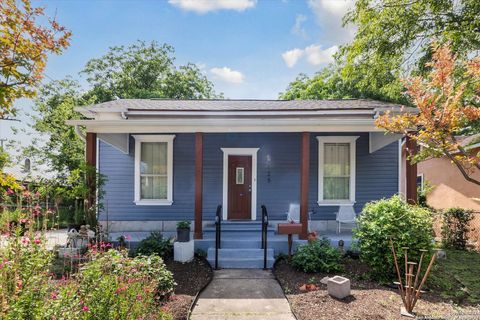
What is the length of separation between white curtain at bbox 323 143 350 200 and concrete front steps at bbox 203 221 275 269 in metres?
2.15

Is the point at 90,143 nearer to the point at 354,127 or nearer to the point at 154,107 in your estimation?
the point at 154,107

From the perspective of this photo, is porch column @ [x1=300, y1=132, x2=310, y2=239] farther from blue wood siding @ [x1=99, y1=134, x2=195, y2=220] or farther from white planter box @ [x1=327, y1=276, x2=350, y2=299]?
blue wood siding @ [x1=99, y1=134, x2=195, y2=220]

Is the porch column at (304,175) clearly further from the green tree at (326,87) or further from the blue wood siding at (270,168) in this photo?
the green tree at (326,87)

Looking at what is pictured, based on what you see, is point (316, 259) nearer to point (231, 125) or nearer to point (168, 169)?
point (231, 125)

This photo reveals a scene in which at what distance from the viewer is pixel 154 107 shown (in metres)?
9.01

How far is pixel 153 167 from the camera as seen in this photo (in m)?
8.16

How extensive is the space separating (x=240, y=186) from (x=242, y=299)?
4087 millimetres

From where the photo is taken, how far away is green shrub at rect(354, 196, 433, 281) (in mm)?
4875

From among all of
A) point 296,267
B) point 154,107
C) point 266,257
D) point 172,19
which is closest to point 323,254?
point 296,267

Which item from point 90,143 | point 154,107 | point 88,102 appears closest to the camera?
point 90,143

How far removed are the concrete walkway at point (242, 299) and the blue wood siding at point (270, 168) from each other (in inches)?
113

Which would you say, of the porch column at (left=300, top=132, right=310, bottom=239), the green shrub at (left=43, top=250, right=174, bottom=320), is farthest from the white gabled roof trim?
the green shrub at (left=43, top=250, right=174, bottom=320)

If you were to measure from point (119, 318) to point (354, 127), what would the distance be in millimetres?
5784

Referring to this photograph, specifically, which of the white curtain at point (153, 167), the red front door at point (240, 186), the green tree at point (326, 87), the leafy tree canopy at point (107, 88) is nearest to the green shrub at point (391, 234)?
the red front door at point (240, 186)
